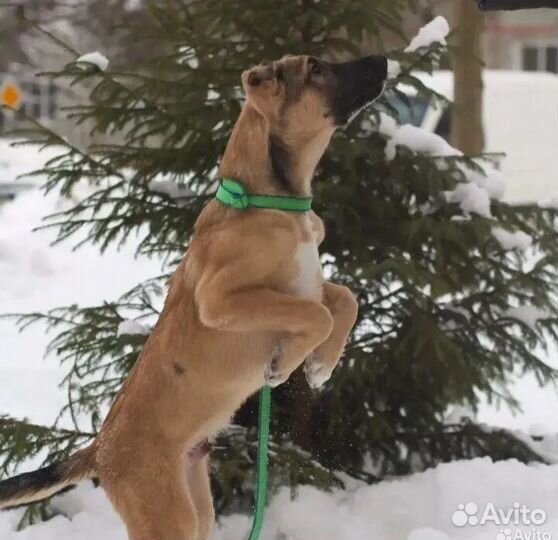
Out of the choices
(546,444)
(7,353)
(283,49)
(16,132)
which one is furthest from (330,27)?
(7,353)

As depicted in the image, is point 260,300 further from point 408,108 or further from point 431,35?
point 408,108

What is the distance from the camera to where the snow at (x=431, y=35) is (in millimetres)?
4555

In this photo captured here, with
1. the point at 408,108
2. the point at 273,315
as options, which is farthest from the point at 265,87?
the point at 408,108

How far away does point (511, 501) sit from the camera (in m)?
4.24

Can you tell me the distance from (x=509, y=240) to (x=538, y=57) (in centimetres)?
2297

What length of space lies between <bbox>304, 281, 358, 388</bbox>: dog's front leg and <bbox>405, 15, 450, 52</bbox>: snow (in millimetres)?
2194

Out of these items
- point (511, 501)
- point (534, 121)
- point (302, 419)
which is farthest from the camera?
point (534, 121)

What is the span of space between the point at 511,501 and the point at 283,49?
2.56 m

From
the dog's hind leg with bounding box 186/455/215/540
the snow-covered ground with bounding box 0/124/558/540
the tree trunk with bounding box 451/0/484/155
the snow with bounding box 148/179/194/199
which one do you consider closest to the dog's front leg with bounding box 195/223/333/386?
the dog's hind leg with bounding box 186/455/215/540

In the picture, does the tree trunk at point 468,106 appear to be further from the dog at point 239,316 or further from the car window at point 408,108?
the dog at point 239,316

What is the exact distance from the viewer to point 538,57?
85.1ft

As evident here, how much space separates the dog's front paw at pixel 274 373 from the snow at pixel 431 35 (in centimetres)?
252

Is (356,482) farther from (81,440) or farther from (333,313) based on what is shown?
(333,313)

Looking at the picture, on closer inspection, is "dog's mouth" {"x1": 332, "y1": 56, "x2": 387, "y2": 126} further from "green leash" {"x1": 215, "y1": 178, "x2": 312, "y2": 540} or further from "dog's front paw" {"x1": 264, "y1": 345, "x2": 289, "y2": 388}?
"dog's front paw" {"x1": 264, "y1": 345, "x2": 289, "y2": 388}
